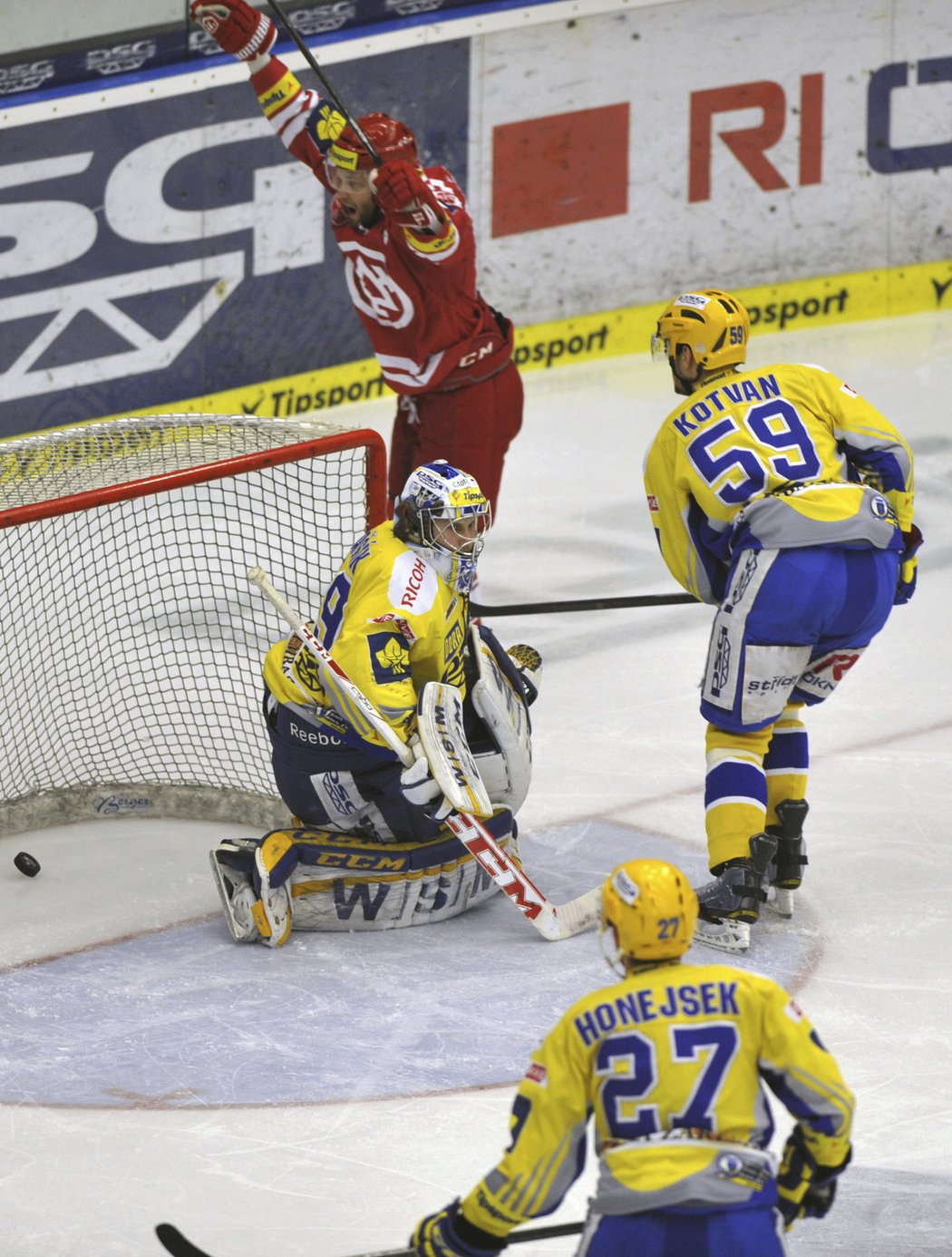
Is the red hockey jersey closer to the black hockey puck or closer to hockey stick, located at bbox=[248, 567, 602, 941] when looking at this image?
hockey stick, located at bbox=[248, 567, 602, 941]

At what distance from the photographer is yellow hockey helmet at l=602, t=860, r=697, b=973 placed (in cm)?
248

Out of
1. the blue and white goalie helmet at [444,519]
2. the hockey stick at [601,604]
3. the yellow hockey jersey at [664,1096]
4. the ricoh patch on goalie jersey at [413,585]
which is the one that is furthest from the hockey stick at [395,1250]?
the hockey stick at [601,604]

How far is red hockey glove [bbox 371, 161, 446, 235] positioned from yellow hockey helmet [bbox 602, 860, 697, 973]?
10.2 ft

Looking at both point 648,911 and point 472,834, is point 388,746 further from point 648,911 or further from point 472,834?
point 648,911

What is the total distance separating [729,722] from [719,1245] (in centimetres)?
196

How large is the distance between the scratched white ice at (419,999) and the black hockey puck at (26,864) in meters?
0.03

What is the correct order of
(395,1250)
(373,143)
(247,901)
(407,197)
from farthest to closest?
1. (373,143)
2. (407,197)
3. (247,901)
4. (395,1250)

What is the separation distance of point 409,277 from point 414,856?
204 centimetres

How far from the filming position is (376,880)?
434 cm

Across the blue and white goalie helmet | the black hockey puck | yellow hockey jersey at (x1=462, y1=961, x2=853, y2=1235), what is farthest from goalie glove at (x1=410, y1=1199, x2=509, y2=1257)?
the black hockey puck

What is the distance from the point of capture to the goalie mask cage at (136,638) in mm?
4945

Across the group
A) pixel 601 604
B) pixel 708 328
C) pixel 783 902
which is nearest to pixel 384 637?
pixel 708 328

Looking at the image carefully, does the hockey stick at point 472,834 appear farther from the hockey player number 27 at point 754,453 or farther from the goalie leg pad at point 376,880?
the hockey player number 27 at point 754,453

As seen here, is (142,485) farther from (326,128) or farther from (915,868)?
(915,868)
